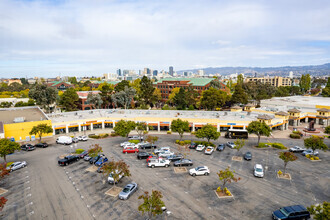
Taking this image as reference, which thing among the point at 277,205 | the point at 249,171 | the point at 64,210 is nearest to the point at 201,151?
the point at 249,171

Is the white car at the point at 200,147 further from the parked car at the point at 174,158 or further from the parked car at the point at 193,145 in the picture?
the parked car at the point at 174,158

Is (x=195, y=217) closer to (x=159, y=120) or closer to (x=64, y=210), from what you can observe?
(x=64, y=210)

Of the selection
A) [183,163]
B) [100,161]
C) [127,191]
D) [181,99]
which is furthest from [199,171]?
[181,99]

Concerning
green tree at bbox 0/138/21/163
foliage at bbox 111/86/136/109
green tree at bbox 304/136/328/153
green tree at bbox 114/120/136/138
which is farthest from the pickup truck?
foliage at bbox 111/86/136/109

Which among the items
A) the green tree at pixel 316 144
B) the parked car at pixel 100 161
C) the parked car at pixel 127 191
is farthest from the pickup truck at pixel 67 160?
the green tree at pixel 316 144

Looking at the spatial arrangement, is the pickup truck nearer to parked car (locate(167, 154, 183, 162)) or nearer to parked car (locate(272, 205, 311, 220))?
parked car (locate(167, 154, 183, 162))
